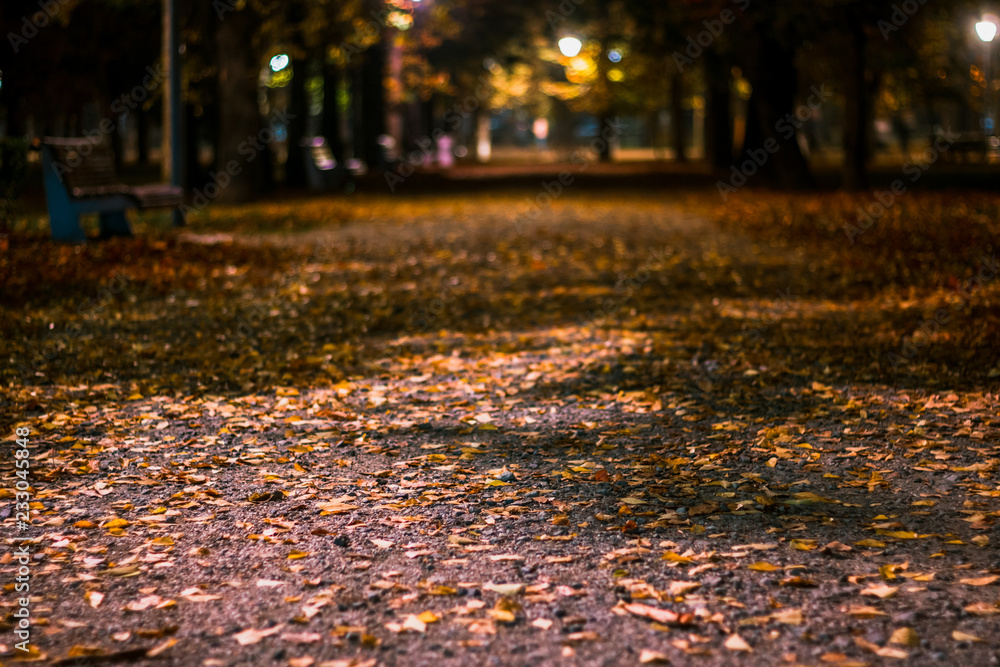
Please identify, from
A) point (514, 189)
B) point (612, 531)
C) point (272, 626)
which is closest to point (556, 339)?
point (612, 531)

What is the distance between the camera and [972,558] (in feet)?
14.9

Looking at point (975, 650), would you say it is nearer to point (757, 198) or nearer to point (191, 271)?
point (191, 271)

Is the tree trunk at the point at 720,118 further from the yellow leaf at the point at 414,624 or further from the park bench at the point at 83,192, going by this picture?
the yellow leaf at the point at 414,624

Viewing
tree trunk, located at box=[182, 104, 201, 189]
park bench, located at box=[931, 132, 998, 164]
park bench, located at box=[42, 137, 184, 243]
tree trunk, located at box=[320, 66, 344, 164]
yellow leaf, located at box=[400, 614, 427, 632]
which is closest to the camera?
yellow leaf, located at box=[400, 614, 427, 632]

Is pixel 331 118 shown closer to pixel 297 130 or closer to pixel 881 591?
pixel 297 130

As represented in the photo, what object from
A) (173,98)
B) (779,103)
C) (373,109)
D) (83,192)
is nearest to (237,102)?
(173,98)

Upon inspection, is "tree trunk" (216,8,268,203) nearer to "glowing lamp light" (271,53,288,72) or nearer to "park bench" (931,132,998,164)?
"glowing lamp light" (271,53,288,72)

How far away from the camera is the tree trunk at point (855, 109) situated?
23.9 metres

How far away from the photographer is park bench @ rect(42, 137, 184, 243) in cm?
1466

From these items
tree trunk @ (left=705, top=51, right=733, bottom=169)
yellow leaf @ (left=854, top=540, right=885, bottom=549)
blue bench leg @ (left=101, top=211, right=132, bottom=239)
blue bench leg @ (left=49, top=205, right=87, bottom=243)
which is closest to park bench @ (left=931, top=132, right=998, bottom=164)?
tree trunk @ (left=705, top=51, right=733, bottom=169)

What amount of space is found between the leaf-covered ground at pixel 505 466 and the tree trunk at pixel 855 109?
40.0ft

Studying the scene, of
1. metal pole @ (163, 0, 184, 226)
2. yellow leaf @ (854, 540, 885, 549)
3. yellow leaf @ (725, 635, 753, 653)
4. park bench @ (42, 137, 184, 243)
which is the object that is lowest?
yellow leaf @ (725, 635, 753, 653)

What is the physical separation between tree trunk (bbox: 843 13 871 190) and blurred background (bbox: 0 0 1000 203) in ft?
0.11

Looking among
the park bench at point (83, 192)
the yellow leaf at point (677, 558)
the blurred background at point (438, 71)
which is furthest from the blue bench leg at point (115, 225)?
the yellow leaf at point (677, 558)
